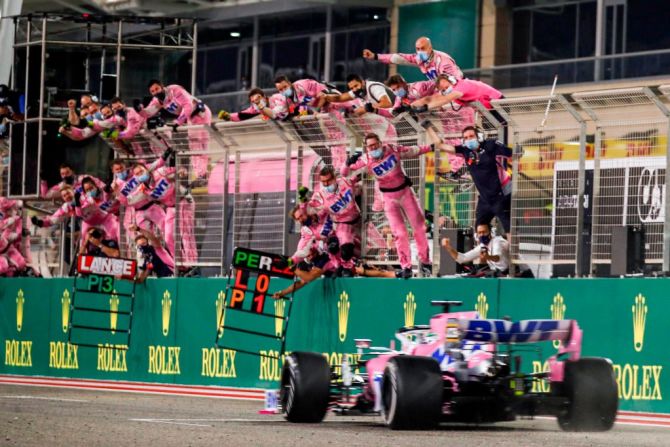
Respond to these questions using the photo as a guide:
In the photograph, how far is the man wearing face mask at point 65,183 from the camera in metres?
23.3

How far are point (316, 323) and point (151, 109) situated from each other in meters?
4.71

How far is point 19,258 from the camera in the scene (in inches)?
985

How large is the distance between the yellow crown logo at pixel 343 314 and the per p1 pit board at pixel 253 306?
25.3 inches

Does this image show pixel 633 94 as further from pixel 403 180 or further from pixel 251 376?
pixel 251 376

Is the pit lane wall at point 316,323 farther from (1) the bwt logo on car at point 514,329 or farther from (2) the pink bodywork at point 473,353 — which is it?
(1) the bwt logo on car at point 514,329

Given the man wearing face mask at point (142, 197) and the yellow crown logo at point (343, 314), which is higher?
the man wearing face mask at point (142, 197)

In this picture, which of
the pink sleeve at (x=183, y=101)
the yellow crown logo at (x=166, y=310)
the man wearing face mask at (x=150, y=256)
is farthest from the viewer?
the pink sleeve at (x=183, y=101)

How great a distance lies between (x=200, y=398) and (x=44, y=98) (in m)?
7.73

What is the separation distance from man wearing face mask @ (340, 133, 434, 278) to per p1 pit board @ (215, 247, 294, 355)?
5.34 ft

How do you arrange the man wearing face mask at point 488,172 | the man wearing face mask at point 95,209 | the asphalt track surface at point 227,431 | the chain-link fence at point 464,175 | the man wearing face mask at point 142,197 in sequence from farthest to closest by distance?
the man wearing face mask at point 95,209
the man wearing face mask at point 142,197
the man wearing face mask at point 488,172
the chain-link fence at point 464,175
the asphalt track surface at point 227,431

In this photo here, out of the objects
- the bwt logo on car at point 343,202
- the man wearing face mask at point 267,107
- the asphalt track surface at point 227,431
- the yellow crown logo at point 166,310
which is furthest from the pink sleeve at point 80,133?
the asphalt track surface at point 227,431

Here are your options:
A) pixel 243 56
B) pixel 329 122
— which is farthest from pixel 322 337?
pixel 243 56

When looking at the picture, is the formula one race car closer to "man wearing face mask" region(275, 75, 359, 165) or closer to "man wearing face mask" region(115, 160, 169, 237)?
"man wearing face mask" region(275, 75, 359, 165)

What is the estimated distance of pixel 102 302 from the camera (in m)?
22.8
